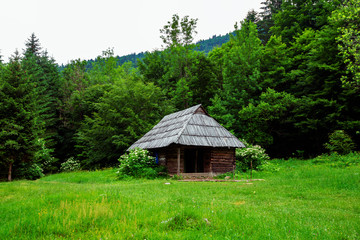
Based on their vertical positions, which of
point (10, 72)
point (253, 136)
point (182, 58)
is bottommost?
point (253, 136)

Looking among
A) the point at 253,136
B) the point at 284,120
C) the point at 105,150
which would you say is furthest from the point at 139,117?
the point at 284,120

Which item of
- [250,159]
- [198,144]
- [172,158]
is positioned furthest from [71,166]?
[250,159]

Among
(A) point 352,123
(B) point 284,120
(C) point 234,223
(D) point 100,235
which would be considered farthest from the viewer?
(B) point 284,120

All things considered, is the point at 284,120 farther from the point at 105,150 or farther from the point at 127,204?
the point at 127,204

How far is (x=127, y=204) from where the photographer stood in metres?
7.05

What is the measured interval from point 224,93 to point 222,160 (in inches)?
585

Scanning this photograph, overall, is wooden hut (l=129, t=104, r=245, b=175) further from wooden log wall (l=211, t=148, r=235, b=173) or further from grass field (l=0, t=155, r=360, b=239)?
grass field (l=0, t=155, r=360, b=239)

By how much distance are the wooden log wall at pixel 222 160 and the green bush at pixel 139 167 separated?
14.0ft

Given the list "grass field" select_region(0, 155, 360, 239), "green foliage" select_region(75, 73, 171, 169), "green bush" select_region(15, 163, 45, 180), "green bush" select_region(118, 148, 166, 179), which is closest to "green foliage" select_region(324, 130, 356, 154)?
"grass field" select_region(0, 155, 360, 239)

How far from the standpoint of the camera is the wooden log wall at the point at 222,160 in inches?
781

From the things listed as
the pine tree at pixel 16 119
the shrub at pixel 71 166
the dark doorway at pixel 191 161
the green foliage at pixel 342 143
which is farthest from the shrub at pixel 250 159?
the shrub at pixel 71 166

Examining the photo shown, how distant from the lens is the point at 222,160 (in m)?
20.3

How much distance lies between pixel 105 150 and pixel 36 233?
2768 centimetres

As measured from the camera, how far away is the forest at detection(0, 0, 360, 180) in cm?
2180
